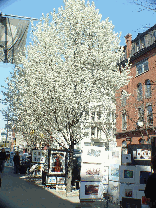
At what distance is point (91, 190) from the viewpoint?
9.34 m

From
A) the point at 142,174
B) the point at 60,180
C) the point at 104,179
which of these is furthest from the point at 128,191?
the point at 60,180

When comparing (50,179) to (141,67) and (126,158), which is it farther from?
(141,67)

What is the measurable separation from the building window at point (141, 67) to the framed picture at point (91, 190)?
77.8 feet

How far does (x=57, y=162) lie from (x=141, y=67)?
2242cm

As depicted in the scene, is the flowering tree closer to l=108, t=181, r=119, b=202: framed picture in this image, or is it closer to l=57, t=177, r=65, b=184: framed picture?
l=57, t=177, r=65, b=184: framed picture

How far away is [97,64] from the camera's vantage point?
15.6 meters

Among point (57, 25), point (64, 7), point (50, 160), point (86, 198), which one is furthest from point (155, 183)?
point (64, 7)

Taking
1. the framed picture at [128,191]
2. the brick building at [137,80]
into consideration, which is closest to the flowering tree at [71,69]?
the framed picture at [128,191]

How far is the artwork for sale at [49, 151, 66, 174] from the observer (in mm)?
13219

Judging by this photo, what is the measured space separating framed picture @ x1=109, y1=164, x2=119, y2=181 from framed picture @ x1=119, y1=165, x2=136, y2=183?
15.7 inches

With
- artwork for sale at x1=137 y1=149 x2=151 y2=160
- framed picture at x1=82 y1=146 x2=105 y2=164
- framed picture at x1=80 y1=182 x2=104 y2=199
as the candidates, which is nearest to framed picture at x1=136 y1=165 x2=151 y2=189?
artwork for sale at x1=137 y1=149 x2=151 y2=160

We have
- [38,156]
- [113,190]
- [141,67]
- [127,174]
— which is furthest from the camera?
[141,67]

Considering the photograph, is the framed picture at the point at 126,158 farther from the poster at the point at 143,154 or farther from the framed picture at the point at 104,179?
the framed picture at the point at 104,179

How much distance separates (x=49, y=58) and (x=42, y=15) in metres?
4.32
